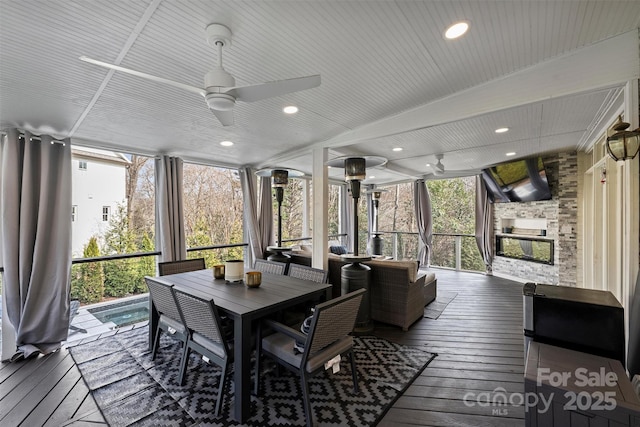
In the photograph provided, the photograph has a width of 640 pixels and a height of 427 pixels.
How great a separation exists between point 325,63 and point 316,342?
199cm

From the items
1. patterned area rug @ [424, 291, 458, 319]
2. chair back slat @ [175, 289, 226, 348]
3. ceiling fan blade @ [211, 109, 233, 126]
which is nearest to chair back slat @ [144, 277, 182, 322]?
chair back slat @ [175, 289, 226, 348]

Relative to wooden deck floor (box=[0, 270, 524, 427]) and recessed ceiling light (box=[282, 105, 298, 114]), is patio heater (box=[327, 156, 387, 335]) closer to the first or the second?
wooden deck floor (box=[0, 270, 524, 427])

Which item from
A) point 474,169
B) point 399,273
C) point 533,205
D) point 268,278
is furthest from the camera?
point 474,169

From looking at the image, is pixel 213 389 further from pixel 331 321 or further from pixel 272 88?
pixel 272 88

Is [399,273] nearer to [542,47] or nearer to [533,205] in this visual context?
[542,47]

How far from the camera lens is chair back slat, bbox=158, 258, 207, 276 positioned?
334cm

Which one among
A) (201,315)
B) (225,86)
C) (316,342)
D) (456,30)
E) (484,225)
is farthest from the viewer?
(484,225)

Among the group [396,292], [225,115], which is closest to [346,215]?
[396,292]

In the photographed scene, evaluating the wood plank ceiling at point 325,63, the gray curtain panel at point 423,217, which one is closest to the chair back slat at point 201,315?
the wood plank ceiling at point 325,63

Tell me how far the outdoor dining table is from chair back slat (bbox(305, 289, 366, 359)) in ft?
1.50

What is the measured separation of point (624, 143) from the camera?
184 centimetres

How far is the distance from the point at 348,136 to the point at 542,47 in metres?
2.08

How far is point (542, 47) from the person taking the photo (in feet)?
6.66

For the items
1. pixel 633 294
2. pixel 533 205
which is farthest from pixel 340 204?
pixel 633 294
